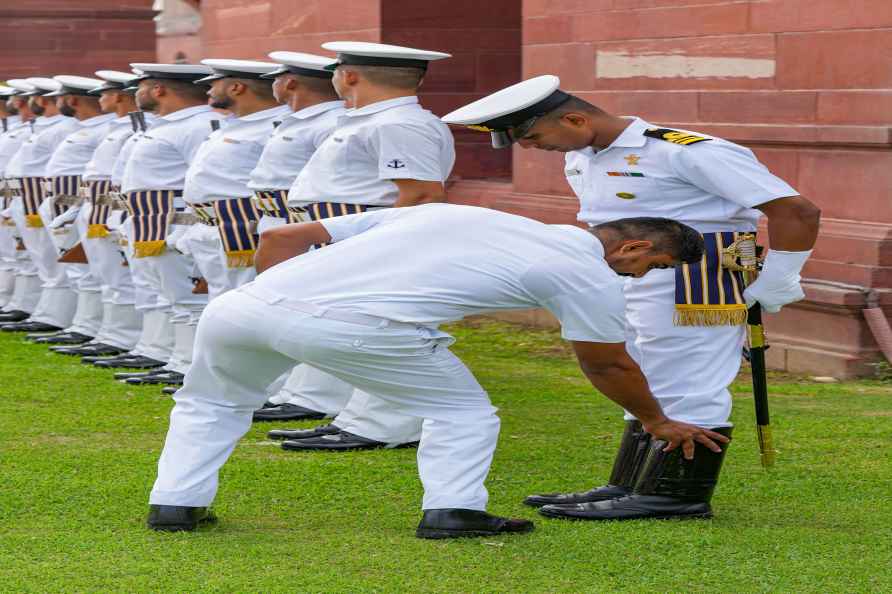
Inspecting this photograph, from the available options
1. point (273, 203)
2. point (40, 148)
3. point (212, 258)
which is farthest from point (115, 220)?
point (273, 203)

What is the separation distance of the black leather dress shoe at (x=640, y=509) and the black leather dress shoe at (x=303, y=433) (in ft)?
6.55

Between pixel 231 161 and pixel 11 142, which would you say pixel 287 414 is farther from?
pixel 11 142

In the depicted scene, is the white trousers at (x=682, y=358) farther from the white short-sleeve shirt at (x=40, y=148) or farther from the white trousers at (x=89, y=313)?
the white short-sleeve shirt at (x=40, y=148)

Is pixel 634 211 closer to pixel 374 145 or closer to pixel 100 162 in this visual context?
pixel 374 145

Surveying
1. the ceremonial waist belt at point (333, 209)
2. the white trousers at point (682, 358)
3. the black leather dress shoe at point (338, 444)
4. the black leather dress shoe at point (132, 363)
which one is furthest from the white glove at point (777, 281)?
the black leather dress shoe at point (132, 363)

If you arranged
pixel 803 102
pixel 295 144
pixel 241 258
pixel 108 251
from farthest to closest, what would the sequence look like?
pixel 108 251 < pixel 803 102 < pixel 241 258 < pixel 295 144

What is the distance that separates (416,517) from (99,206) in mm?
5652

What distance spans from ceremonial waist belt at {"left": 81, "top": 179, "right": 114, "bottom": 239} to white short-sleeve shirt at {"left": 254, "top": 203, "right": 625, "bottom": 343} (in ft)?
19.4

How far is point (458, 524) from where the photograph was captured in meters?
5.47

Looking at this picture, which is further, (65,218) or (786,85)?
(65,218)

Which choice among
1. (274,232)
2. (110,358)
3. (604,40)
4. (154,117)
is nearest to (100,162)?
(154,117)

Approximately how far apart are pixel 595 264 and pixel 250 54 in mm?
12128

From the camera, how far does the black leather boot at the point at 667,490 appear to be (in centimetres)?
587

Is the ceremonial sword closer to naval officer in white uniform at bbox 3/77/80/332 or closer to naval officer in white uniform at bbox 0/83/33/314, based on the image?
naval officer in white uniform at bbox 3/77/80/332
